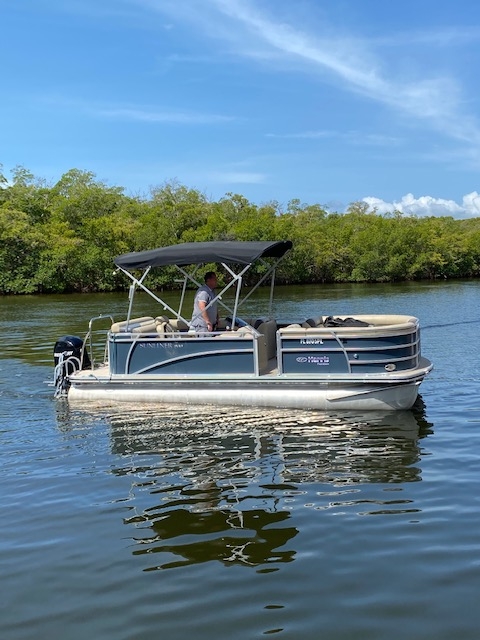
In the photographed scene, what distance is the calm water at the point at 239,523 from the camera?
193 inches

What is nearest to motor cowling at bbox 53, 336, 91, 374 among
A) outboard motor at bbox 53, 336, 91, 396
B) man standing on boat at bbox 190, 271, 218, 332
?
outboard motor at bbox 53, 336, 91, 396

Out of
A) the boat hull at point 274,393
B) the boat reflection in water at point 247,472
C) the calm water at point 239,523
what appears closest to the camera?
the calm water at point 239,523

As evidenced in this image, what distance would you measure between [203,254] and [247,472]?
14.3 ft

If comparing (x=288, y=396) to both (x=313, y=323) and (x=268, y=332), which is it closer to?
(x=268, y=332)

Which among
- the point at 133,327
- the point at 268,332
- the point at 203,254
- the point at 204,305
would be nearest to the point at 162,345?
the point at 133,327

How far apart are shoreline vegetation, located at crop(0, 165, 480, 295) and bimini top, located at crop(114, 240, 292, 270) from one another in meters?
47.5

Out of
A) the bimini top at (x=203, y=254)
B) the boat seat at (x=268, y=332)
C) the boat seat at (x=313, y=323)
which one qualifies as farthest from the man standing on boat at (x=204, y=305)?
the boat seat at (x=313, y=323)

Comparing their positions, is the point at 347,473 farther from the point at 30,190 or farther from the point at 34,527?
the point at 30,190

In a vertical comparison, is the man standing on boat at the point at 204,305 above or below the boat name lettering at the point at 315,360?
above

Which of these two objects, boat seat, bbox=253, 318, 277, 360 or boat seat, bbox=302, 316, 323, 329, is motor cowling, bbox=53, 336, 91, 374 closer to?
boat seat, bbox=253, 318, 277, 360

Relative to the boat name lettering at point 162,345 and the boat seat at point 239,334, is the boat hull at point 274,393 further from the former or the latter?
the boat seat at point 239,334

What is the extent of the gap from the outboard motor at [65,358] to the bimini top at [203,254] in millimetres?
2001

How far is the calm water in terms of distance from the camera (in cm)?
490

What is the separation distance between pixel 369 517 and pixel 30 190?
70.0 metres
